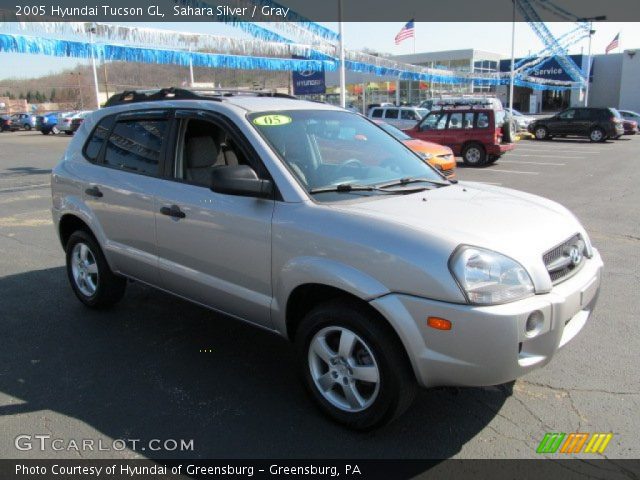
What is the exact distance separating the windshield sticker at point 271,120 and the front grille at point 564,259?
190 cm

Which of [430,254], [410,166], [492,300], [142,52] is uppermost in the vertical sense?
[142,52]

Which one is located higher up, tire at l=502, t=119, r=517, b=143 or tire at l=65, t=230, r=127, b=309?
tire at l=502, t=119, r=517, b=143

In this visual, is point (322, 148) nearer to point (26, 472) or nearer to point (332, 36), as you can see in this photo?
point (26, 472)

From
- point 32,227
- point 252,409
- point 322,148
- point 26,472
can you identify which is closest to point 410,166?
point 322,148

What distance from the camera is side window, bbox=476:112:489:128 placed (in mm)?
16548

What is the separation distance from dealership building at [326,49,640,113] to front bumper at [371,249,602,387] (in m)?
50.5

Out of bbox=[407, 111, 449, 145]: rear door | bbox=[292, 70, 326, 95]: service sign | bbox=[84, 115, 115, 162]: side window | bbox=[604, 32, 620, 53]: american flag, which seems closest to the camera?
bbox=[84, 115, 115, 162]: side window

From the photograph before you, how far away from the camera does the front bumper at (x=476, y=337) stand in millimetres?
2559

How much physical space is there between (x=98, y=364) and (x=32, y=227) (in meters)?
5.72

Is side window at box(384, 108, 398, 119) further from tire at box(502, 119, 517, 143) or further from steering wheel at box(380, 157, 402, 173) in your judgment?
steering wheel at box(380, 157, 402, 173)

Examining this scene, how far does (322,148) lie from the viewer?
3.74 metres

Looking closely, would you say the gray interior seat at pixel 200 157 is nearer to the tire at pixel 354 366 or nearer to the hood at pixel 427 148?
the tire at pixel 354 366

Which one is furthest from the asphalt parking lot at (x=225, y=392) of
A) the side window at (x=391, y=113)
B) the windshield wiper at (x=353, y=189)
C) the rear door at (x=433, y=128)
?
the side window at (x=391, y=113)

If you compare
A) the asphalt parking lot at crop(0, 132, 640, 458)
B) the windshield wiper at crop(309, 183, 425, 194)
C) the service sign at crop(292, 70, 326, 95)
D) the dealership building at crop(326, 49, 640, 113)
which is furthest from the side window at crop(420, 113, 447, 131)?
the dealership building at crop(326, 49, 640, 113)
